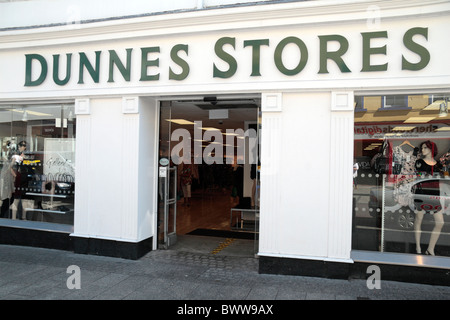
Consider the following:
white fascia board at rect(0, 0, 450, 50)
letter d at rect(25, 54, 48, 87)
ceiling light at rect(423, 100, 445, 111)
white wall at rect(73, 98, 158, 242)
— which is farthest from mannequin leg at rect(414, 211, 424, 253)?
letter d at rect(25, 54, 48, 87)

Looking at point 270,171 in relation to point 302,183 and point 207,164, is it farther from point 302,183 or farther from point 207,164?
point 207,164

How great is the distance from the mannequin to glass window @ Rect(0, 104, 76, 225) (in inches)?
237

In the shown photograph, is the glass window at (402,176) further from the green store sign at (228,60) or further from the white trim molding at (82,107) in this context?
the white trim molding at (82,107)

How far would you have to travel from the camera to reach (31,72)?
19.8ft

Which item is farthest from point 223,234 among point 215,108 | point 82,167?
point 82,167

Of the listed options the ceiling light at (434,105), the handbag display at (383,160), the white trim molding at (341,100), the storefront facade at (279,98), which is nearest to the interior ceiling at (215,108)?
the storefront facade at (279,98)

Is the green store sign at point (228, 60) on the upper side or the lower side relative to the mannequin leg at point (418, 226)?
upper

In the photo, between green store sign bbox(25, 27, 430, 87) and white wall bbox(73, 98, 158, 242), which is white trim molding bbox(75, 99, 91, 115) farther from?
green store sign bbox(25, 27, 430, 87)

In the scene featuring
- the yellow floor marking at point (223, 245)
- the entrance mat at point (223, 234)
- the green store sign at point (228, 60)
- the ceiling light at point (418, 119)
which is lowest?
the yellow floor marking at point (223, 245)

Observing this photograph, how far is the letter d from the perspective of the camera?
592 cm

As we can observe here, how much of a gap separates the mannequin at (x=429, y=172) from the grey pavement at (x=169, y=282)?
797mm

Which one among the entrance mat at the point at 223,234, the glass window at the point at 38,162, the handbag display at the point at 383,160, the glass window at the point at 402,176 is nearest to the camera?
the glass window at the point at 402,176

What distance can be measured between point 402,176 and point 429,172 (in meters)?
0.39

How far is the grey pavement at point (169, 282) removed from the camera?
13.5 feet
